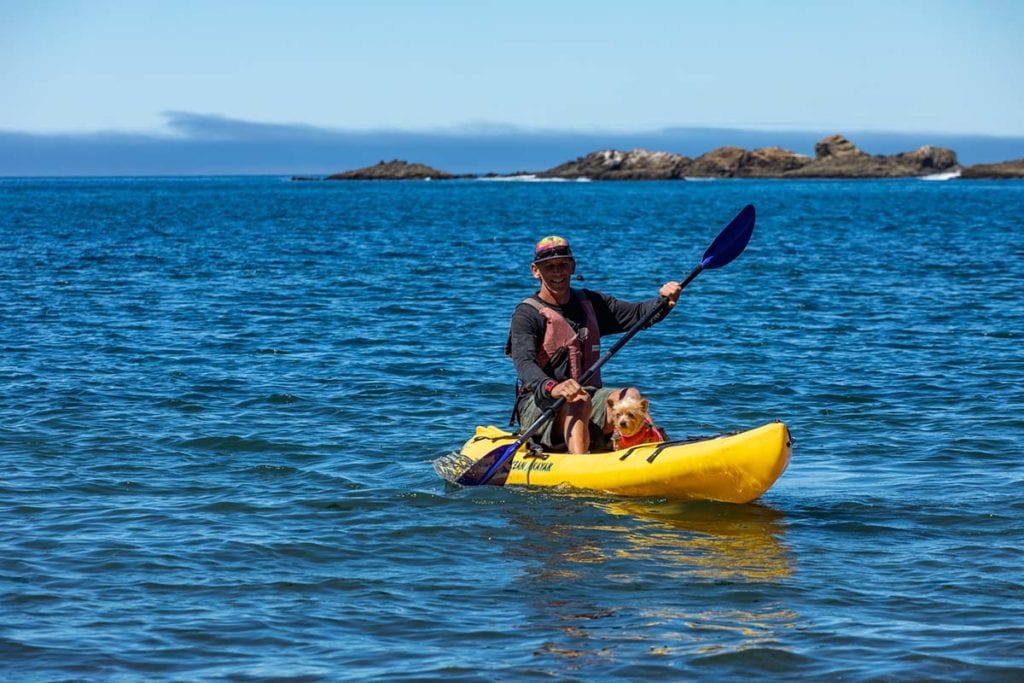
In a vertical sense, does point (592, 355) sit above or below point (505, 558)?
above

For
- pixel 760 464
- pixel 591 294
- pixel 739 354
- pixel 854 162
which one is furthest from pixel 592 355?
pixel 854 162

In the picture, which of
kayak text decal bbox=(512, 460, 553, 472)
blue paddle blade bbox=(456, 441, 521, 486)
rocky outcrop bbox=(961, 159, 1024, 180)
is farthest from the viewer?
rocky outcrop bbox=(961, 159, 1024, 180)

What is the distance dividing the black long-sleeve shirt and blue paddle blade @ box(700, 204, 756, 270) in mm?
1002

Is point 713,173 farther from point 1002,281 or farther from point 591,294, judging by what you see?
point 591,294

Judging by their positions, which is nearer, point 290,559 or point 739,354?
point 290,559

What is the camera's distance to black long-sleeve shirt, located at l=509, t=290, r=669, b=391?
8.52 metres

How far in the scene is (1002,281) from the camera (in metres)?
24.9

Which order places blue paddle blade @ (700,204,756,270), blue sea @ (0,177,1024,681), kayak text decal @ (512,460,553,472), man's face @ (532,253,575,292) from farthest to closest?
blue paddle blade @ (700,204,756,270), kayak text decal @ (512,460,553,472), man's face @ (532,253,575,292), blue sea @ (0,177,1024,681)

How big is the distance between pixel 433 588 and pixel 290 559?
1.03 m

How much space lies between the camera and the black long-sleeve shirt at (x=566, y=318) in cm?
852

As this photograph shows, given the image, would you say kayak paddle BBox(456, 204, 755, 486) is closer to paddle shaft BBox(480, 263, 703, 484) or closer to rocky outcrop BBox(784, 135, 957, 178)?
paddle shaft BBox(480, 263, 703, 484)

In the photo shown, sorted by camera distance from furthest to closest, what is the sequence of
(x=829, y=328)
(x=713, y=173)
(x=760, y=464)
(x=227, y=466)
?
(x=713, y=173), (x=829, y=328), (x=227, y=466), (x=760, y=464)

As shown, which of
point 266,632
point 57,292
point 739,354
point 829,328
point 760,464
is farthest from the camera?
point 57,292

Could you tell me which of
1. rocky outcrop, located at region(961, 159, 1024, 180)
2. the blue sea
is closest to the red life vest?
the blue sea
